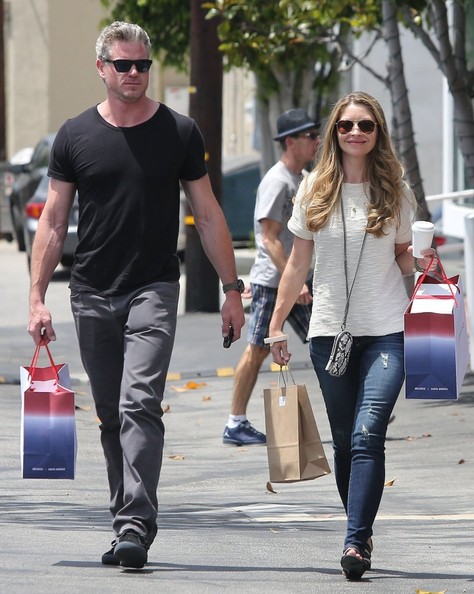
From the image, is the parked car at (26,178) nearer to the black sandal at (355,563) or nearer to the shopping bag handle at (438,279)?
the shopping bag handle at (438,279)

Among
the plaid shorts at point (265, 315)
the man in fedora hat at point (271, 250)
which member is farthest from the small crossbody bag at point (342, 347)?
the plaid shorts at point (265, 315)

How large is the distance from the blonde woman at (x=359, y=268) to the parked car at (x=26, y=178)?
1609 cm

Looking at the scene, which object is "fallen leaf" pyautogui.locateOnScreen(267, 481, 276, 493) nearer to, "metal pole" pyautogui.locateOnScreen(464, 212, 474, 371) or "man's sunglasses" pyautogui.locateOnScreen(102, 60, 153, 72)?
"man's sunglasses" pyautogui.locateOnScreen(102, 60, 153, 72)

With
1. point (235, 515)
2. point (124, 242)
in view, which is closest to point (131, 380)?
point (124, 242)

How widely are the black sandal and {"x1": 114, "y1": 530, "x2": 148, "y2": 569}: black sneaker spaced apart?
2.34 ft

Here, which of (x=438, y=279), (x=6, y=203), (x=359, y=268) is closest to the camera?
(x=359, y=268)

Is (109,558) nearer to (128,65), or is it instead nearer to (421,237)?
(421,237)

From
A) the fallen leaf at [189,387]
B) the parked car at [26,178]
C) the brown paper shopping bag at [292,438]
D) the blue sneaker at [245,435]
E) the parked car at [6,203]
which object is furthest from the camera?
the parked car at [6,203]

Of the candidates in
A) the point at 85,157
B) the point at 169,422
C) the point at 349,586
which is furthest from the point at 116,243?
the point at 169,422

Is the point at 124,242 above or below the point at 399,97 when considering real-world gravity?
below

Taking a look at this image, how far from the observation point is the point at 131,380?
19.4ft

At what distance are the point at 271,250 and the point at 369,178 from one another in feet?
9.91

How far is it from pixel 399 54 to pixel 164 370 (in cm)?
629

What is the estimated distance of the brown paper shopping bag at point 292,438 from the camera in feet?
20.1
